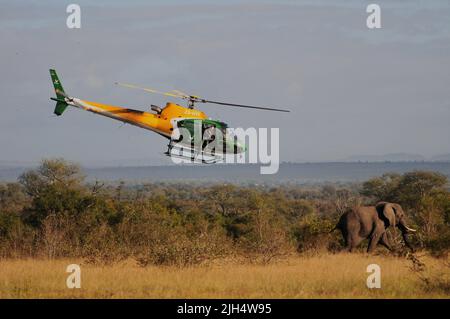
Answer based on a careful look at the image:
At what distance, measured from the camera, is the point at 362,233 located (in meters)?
24.2

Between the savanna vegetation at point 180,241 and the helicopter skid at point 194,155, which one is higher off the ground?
the helicopter skid at point 194,155

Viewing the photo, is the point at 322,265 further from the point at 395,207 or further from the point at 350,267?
the point at 395,207

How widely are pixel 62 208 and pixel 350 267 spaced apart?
48.3ft

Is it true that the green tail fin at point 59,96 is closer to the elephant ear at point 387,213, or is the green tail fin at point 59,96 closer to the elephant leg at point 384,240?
the elephant ear at point 387,213

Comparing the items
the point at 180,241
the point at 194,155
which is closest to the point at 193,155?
the point at 194,155

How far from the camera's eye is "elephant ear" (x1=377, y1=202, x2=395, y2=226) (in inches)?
956

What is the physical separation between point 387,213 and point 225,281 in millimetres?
9107

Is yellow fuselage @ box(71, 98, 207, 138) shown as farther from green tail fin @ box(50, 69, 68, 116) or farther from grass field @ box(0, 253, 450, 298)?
grass field @ box(0, 253, 450, 298)

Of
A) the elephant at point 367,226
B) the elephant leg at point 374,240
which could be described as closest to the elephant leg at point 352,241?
the elephant at point 367,226

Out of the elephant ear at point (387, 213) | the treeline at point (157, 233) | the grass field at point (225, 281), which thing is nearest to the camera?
the grass field at point (225, 281)

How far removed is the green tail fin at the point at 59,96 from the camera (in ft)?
92.8

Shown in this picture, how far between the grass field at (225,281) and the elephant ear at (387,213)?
4383 mm

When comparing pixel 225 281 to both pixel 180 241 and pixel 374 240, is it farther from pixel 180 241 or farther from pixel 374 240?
pixel 374 240
